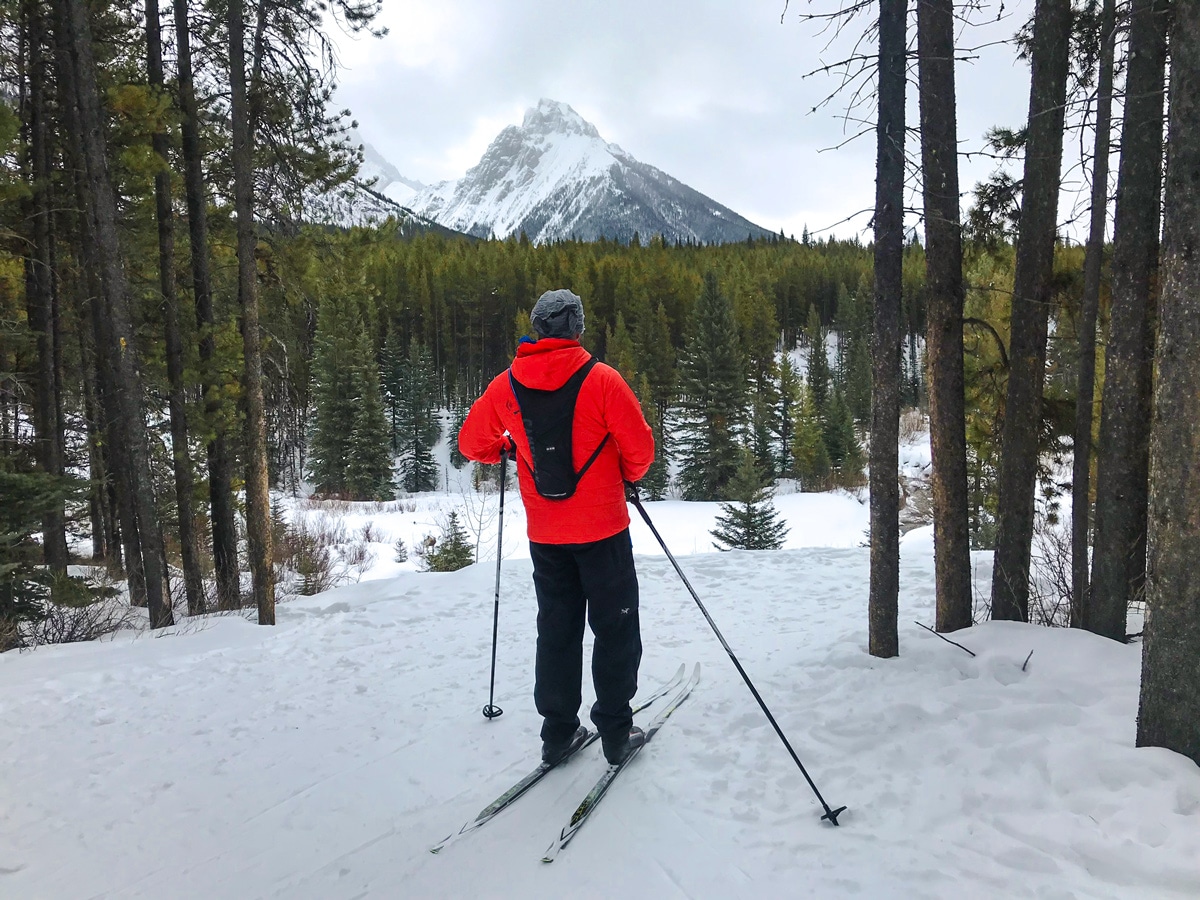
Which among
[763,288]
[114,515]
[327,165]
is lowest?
[114,515]

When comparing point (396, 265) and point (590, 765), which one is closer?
point (590, 765)

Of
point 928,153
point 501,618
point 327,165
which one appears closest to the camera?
point 928,153

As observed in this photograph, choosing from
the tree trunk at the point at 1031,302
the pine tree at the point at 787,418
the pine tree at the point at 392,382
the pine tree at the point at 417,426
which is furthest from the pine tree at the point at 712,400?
the tree trunk at the point at 1031,302

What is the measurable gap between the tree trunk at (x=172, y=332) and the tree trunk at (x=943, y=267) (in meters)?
8.56

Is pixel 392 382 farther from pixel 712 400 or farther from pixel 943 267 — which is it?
pixel 943 267

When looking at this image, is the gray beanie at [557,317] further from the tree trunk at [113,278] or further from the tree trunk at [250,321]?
the tree trunk at [113,278]

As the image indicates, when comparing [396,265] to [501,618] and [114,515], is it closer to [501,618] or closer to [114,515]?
[114,515]

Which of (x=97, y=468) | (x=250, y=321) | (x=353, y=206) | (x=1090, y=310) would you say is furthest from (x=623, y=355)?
(x=1090, y=310)

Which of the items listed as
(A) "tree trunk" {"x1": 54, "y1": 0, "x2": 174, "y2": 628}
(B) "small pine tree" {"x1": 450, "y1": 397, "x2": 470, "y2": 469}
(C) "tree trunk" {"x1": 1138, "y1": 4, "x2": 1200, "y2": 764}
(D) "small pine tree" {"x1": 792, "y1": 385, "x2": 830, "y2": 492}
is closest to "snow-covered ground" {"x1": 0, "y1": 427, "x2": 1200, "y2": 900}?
(C) "tree trunk" {"x1": 1138, "y1": 4, "x2": 1200, "y2": 764}

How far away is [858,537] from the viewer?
810 inches

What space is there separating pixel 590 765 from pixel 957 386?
3.39m

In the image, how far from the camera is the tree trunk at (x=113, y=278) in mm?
7062

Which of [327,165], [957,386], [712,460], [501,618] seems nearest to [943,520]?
[957,386]

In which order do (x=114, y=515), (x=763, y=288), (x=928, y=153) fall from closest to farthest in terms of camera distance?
1. (x=928, y=153)
2. (x=114, y=515)
3. (x=763, y=288)
